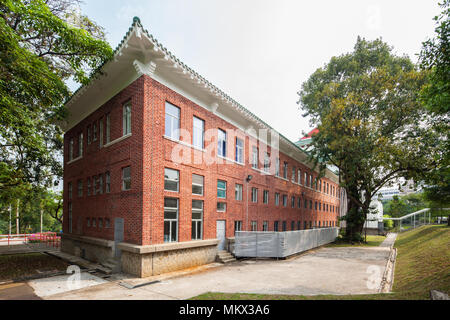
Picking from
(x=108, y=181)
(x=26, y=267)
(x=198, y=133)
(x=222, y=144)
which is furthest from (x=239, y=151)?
(x=26, y=267)

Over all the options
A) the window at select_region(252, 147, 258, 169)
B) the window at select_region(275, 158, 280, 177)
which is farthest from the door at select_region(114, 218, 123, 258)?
the window at select_region(275, 158, 280, 177)

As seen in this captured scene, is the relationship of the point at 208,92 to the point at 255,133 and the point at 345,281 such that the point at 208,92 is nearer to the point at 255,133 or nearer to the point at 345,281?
the point at 255,133

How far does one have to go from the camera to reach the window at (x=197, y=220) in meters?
14.9

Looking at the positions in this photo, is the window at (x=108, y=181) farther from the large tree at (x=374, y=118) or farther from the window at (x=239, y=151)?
the large tree at (x=374, y=118)

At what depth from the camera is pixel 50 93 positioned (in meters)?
11.6

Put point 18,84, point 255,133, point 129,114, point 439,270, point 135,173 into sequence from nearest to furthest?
1. point 439,270
2. point 18,84
3. point 135,173
4. point 129,114
5. point 255,133

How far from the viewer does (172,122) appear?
14070mm

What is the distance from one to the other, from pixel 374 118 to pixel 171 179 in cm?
1942

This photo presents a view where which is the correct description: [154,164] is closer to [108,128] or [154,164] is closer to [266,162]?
[108,128]

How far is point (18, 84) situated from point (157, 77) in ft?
19.1

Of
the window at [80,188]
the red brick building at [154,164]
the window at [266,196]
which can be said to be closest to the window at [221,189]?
the red brick building at [154,164]

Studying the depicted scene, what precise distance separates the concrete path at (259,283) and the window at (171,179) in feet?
14.4

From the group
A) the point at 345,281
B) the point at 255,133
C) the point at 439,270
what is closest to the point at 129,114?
the point at 255,133

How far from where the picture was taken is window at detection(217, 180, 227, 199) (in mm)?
17181
